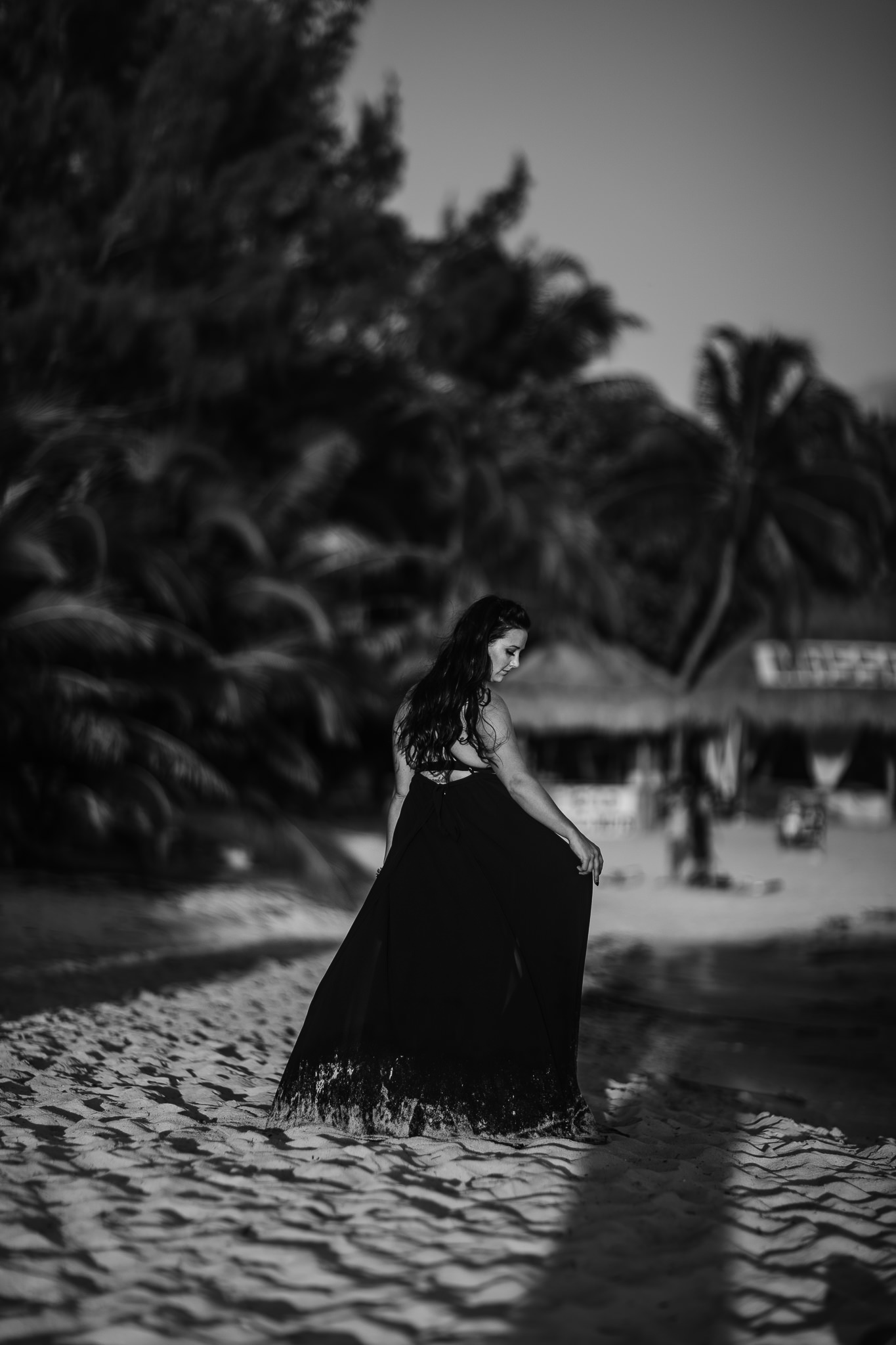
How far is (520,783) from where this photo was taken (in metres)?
3.61

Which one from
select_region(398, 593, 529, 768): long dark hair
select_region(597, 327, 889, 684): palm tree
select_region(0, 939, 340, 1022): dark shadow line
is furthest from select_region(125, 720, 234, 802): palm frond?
select_region(597, 327, 889, 684): palm tree

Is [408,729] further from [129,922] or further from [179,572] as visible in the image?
[179,572]

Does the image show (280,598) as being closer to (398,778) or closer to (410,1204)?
(398,778)

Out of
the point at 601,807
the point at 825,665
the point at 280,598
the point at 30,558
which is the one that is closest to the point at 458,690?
the point at 30,558

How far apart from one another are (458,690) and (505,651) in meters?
0.19

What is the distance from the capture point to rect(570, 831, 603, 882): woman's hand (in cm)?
354

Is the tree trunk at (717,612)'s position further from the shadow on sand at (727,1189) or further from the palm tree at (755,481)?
the shadow on sand at (727,1189)

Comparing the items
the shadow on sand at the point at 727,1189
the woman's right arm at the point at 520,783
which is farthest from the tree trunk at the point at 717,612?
the woman's right arm at the point at 520,783

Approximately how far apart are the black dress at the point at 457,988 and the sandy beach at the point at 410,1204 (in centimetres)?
11

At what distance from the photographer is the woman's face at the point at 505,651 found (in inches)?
144

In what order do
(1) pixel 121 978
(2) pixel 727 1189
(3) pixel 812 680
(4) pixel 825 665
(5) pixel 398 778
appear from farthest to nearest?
(4) pixel 825 665 → (3) pixel 812 680 → (1) pixel 121 978 → (5) pixel 398 778 → (2) pixel 727 1189

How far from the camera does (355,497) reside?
2034 cm

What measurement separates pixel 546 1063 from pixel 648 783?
54.7 feet

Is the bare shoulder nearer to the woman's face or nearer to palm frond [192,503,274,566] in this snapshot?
the woman's face
